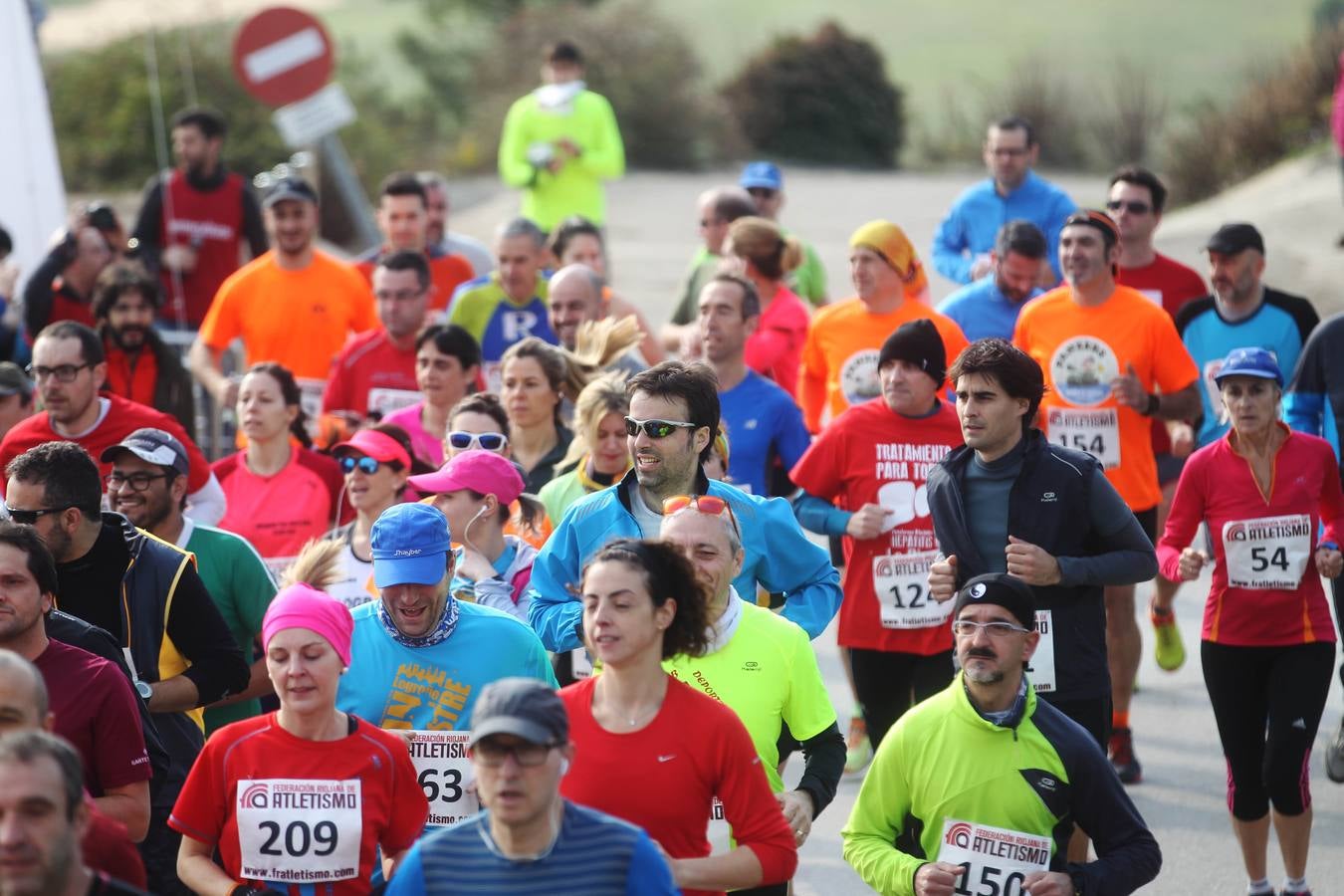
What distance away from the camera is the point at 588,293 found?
10.8 metres

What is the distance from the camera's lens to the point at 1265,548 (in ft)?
26.5

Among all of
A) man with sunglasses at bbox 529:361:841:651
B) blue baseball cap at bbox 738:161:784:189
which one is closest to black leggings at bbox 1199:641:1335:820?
man with sunglasses at bbox 529:361:841:651

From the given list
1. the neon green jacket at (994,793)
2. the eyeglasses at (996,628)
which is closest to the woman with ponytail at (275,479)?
the neon green jacket at (994,793)

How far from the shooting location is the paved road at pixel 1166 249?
8547 millimetres

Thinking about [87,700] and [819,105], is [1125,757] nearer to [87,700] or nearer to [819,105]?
[87,700]

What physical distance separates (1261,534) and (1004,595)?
2.66 metres

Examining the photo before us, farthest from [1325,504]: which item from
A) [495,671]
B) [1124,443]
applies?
[495,671]

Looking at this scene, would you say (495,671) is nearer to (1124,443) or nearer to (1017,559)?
(1017,559)

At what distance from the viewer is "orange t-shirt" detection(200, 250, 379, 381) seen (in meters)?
12.2

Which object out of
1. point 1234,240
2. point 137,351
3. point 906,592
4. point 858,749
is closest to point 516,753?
point 906,592

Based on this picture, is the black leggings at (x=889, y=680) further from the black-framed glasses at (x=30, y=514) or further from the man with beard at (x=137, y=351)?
the man with beard at (x=137, y=351)

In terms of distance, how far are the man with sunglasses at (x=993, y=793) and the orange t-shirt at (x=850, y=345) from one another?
4.52 metres

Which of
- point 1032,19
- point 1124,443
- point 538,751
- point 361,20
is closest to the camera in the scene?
point 538,751

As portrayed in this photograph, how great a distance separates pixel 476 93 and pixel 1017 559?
95.1ft
